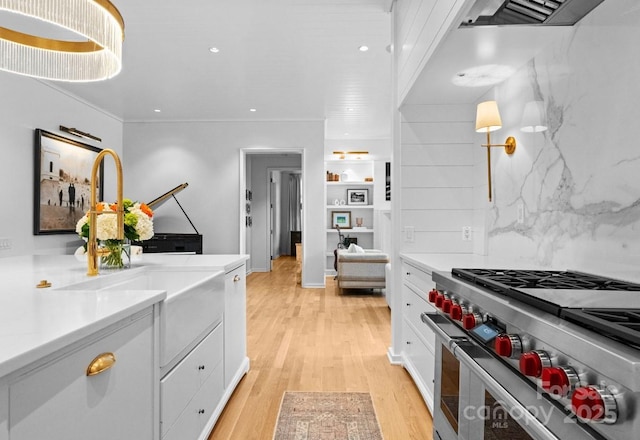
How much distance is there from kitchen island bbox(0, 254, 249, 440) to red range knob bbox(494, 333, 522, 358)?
37.7 inches

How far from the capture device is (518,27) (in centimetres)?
175

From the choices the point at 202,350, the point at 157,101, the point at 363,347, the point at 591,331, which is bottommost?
the point at 363,347

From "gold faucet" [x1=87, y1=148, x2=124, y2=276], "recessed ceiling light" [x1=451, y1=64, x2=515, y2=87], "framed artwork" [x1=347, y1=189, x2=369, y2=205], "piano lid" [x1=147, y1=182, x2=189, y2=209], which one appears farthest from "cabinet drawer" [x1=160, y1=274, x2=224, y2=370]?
"framed artwork" [x1=347, y1=189, x2=369, y2=205]

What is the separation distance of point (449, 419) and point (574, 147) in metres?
1.29

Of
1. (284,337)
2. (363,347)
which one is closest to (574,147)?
(363,347)

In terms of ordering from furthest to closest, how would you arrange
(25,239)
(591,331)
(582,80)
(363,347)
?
(25,239) < (363,347) < (582,80) < (591,331)

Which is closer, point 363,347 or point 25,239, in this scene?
point 363,347

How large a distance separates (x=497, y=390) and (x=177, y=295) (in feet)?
3.60

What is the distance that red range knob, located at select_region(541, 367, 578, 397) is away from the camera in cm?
73

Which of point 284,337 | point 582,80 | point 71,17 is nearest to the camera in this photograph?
point 71,17

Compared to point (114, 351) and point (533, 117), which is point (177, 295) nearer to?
point (114, 351)

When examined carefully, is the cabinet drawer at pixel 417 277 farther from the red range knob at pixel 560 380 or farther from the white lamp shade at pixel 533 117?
the red range knob at pixel 560 380

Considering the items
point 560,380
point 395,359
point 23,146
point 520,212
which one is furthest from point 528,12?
point 23,146

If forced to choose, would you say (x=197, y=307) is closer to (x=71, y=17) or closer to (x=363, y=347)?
(x=71, y=17)
